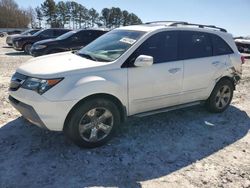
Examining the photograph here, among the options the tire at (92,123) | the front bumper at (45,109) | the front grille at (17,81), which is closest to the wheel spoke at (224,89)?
the tire at (92,123)

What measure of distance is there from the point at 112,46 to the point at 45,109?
5.56 ft

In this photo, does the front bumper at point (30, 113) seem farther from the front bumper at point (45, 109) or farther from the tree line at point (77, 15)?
the tree line at point (77, 15)

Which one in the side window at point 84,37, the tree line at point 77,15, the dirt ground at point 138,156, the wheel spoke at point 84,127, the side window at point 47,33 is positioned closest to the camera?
the dirt ground at point 138,156

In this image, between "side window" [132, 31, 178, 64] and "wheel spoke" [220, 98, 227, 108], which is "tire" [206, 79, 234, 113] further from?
"side window" [132, 31, 178, 64]

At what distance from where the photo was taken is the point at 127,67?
15.2ft

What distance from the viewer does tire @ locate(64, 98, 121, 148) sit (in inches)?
168

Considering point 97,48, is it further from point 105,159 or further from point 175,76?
point 105,159

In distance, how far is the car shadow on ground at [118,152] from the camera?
12.5 feet

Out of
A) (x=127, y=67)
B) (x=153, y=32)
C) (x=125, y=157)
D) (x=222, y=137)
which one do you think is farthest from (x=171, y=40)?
(x=125, y=157)

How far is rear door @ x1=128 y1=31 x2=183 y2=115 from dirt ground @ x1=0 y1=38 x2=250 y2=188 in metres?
0.56

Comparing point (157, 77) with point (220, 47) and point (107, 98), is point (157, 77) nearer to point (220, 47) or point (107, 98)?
point (107, 98)

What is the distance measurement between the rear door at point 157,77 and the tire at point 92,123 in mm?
401

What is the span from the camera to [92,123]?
14.7 feet

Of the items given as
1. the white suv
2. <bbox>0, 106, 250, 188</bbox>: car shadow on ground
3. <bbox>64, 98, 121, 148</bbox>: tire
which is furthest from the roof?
<bbox>0, 106, 250, 188</bbox>: car shadow on ground
